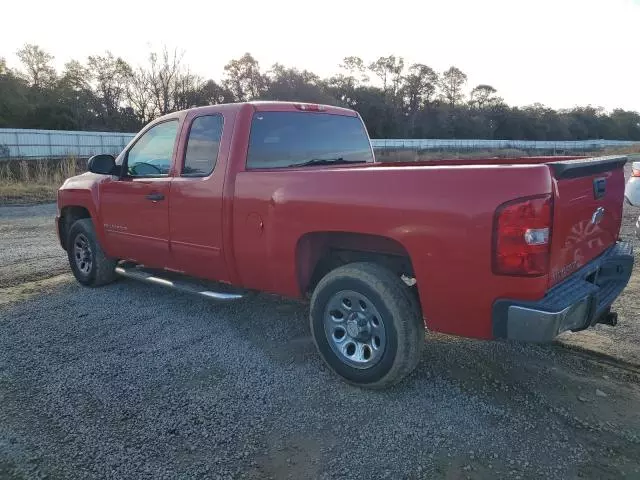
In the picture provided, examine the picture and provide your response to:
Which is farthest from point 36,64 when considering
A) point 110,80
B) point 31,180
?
point 31,180

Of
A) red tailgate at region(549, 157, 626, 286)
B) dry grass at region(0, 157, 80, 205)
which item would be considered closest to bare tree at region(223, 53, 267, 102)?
dry grass at region(0, 157, 80, 205)

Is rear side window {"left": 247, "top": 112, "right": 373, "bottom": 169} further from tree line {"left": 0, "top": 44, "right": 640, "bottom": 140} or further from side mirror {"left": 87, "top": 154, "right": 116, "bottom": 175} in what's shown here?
tree line {"left": 0, "top": 44, "right": 640, "bottom": 140}

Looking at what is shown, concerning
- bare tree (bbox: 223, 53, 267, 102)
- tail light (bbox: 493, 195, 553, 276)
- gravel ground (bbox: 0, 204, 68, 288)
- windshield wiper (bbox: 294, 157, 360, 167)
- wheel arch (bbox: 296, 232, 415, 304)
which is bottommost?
gravel ground (bbox: 0, 204, 68, 288)

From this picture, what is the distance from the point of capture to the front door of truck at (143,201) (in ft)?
15.5

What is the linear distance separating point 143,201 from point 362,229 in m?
2.55

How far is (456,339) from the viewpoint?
428 centimetres

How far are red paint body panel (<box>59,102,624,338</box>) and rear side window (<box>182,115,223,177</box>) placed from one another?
0.28ft

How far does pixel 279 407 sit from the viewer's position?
10.7ft

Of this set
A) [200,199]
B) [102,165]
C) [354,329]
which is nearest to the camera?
[354,329]

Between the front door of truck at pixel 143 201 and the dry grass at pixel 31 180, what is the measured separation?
447 inches

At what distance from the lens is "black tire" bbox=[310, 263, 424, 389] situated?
321cm

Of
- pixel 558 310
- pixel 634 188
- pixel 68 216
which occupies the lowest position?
pixel 558 310

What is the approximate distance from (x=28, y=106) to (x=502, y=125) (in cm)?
5973

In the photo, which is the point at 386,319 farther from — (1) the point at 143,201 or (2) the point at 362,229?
(1) the point at 143,201
